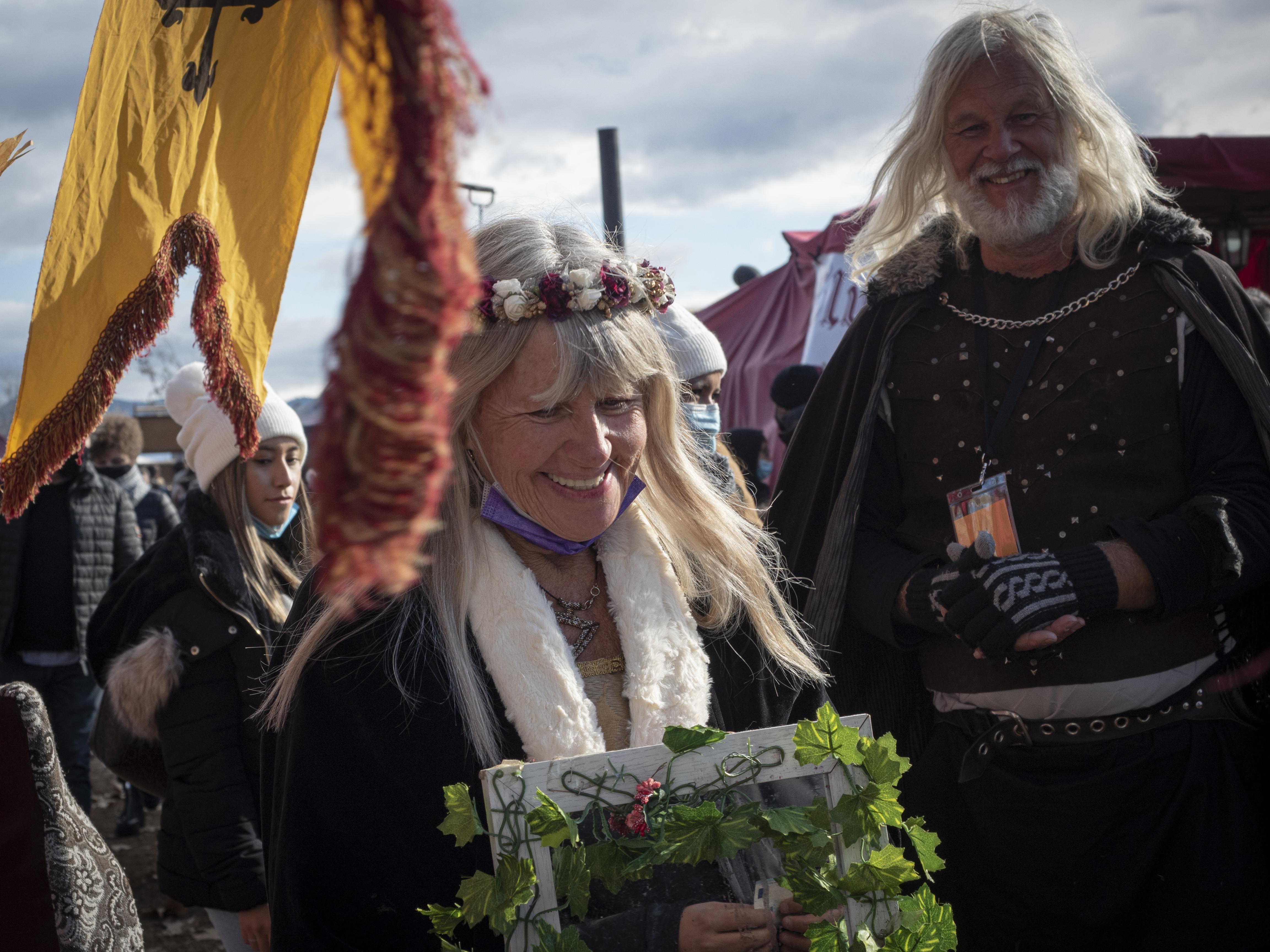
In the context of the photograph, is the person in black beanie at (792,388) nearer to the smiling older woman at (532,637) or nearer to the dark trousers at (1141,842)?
the dark trousers at (1141,842)

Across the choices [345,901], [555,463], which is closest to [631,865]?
[345,901]

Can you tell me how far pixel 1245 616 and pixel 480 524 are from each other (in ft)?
5.73

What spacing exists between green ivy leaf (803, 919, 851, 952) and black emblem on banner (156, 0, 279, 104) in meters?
1.45

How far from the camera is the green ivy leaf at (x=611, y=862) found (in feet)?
4.25

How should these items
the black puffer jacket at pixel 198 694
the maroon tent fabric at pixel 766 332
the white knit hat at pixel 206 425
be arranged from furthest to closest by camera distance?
1. the maroon tent fabric at pixel 766 332
2. the white knit hat at pixel 206 425
3. the black puffer jacket at pixel 198 694

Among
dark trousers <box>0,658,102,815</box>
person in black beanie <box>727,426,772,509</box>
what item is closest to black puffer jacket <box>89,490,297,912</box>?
dark trousers <box>0,658,102,815</box>

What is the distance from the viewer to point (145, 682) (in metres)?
2.68

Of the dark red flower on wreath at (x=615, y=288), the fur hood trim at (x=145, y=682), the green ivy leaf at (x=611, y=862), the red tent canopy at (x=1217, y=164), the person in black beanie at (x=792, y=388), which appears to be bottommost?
the green ivy leaf at (x=611, y=862)

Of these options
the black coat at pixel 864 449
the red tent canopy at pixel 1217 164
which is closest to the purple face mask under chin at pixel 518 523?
the black coat at pixel 864 449

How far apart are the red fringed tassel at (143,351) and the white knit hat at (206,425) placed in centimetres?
141

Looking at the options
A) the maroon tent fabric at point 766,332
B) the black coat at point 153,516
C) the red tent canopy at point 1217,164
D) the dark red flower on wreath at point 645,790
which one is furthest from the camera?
the maroon tent fabric at point 766,332

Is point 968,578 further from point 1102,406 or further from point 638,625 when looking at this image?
point 638,625

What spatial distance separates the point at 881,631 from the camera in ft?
8.07

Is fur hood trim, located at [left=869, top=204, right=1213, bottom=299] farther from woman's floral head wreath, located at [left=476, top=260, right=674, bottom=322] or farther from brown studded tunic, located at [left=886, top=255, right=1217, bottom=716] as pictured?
woman's floral head wreath, located at [left=476, top=260, right=674, bottom=322]
